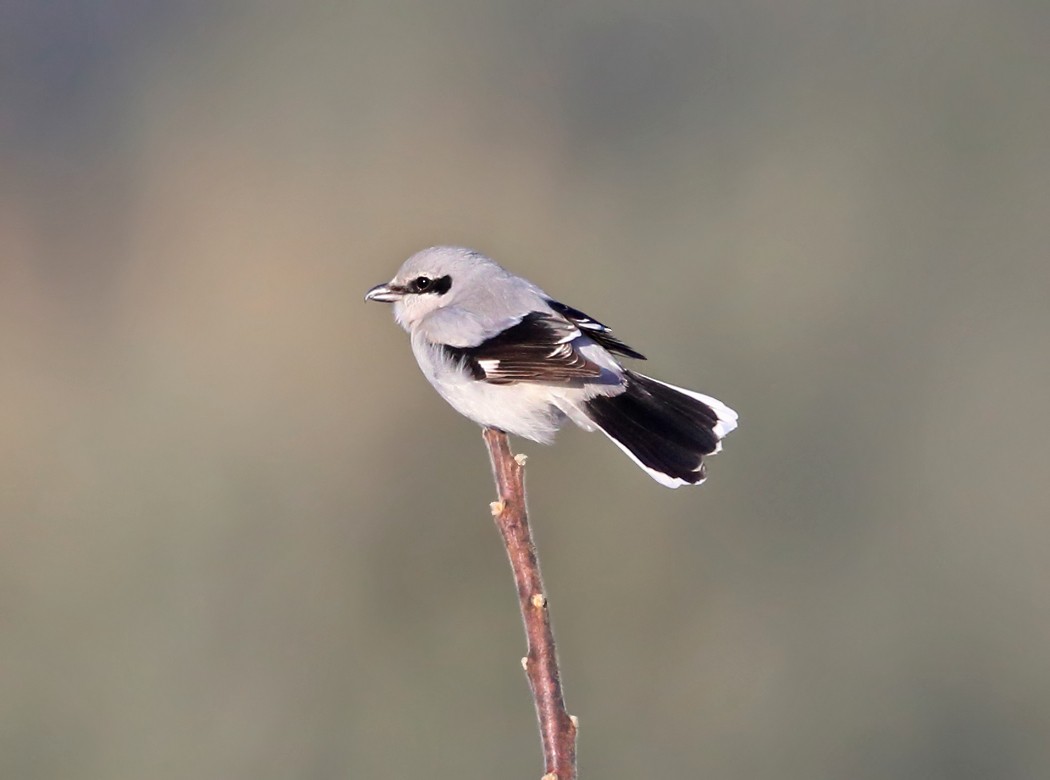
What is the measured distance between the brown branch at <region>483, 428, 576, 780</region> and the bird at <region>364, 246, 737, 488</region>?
698 mm

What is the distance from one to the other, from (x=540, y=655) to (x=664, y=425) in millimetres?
1078

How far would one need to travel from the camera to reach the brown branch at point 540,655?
174 centimetres

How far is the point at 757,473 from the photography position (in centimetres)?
650

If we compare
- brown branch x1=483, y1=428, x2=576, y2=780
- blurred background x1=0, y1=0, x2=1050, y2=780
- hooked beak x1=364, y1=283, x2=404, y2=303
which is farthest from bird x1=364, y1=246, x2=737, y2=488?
blurred background x1=0, y1=0, x2=1050, y2=780

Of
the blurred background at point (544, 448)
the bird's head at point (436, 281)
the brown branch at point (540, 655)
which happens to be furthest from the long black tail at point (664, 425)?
the blurred background at point (544, 448)

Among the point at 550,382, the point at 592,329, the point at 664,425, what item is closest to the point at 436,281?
the point at 592,329

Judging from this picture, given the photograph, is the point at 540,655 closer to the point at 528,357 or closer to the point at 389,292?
the point at 528,357

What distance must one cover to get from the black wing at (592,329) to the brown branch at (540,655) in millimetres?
1072

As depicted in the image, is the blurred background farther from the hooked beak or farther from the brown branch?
the brown branch

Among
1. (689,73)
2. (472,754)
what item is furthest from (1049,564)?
(689,73)

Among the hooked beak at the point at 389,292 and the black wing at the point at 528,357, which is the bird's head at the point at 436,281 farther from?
the black wing at the point at 528,357

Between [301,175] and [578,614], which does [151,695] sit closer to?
[578,614]

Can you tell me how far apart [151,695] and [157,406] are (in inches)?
86.7

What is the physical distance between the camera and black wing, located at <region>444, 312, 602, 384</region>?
111 inches
